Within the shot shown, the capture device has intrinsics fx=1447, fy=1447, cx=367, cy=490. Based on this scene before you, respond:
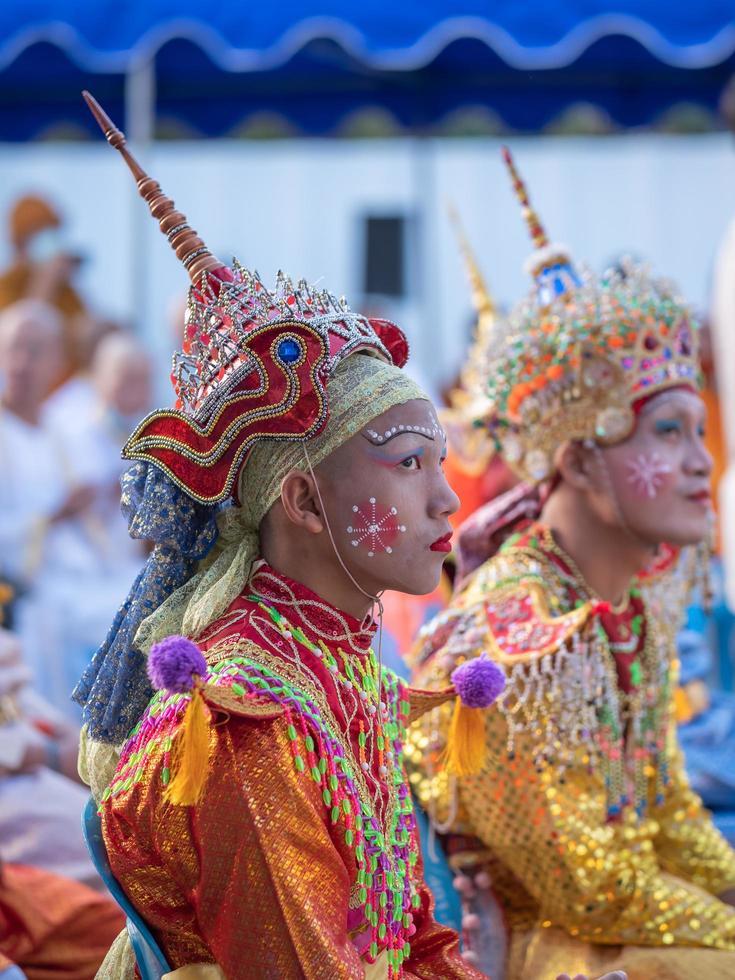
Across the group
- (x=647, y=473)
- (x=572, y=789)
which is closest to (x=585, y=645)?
(x=572, y=789)

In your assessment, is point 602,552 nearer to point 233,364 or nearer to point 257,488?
point 257,488

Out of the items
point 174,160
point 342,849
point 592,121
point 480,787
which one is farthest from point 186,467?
point 174,160

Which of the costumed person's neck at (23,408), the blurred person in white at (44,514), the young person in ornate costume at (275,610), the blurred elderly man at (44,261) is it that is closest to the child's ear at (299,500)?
the young person in ornate costume at (275,610)

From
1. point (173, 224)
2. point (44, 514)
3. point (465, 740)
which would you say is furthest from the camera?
point (44, 514)

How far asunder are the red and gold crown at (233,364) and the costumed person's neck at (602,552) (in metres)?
1.04

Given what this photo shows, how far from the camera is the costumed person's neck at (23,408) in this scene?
723 centimetres

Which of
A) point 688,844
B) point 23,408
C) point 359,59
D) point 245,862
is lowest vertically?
point 688,844

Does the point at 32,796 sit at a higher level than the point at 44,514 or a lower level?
lower

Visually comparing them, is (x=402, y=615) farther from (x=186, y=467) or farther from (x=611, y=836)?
(x=186, y=467)

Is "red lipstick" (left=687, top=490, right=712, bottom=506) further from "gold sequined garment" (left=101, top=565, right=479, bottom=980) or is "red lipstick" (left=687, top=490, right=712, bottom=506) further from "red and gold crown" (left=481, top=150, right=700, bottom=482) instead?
"gold sequined garment" (left=101, top=565, right=479, bottom=980)

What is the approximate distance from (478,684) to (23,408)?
525cm

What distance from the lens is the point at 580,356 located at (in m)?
3.27

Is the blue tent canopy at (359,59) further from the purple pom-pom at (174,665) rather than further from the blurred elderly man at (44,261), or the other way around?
the purple pom-pom at (174,665)

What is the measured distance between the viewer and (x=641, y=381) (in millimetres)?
3244
